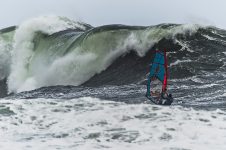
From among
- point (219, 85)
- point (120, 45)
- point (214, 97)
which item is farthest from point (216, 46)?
point (214, 97)

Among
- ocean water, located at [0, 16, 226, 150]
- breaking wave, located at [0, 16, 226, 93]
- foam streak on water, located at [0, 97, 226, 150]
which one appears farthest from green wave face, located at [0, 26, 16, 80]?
foam streak on water, located at [0, 97, 226, 150]

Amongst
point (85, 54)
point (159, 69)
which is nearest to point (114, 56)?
point (85, 54)

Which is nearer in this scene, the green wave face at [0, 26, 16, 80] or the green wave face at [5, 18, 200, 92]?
the green wave face at [5, 18, 200, 92]

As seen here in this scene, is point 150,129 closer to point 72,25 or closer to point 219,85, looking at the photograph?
point 219,85

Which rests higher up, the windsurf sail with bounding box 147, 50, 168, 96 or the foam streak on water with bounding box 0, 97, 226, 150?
the windsurf sail with bounding box 147, 50, 168, 96

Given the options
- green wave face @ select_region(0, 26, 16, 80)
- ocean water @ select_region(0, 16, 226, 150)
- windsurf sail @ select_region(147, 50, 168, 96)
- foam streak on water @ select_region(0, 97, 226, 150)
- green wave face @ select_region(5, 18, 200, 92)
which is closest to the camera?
foam streak on water @ select_region(0, 97, 226, 150)

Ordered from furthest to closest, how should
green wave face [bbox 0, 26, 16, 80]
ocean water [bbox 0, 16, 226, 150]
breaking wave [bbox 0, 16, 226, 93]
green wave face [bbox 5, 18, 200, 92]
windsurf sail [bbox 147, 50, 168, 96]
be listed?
green wave face [bbox 0, 26, 16, 80] < green wave face [bbox 5, 18, 200, 92] < breaking wave [bbox 0, 16, 226, 93] < windsurf sail [bbox 147, 50, 168, 96] < ocean water [bbox 0, 16, 226, 150]

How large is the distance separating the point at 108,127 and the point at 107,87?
5.48 m

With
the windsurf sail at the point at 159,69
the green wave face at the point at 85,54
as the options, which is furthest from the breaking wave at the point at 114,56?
the windsurf sail at the point at 159,69

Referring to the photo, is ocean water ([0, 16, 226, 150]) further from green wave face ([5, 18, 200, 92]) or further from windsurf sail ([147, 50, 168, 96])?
windsurf sail ([147, 50, 168, 96])

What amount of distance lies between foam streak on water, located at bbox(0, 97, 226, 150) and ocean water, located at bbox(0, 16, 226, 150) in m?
0.02

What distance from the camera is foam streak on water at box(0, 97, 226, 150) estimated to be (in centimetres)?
817

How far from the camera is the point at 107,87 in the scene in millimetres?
14719

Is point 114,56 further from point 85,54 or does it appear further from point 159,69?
point 159,69
